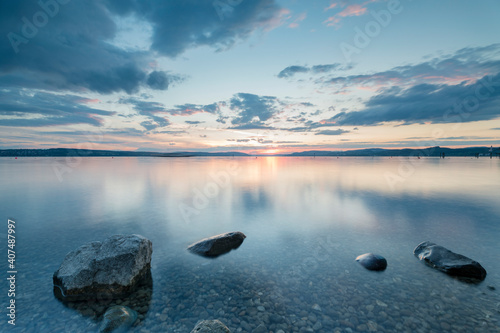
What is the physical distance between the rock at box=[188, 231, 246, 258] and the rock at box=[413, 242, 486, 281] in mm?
9795

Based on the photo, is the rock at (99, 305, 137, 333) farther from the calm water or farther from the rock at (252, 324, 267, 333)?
the rock at (252, 324, 267, 333)

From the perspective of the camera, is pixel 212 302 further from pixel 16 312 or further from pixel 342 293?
pixel 16 312

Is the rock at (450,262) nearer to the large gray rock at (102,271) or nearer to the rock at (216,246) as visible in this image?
the rock at (216,246)

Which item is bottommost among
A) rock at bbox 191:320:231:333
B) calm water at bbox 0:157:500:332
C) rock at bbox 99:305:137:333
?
calm water at bbox 0:157:500:332

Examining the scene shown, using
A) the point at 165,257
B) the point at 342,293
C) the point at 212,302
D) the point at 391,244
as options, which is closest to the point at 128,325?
the point at 212,302

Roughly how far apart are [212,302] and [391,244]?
10998 mm

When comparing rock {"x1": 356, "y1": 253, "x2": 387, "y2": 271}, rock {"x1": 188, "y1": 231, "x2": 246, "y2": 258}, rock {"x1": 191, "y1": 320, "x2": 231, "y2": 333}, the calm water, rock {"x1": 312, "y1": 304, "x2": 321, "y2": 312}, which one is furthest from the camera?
rock {"x1": 188, "y1": 231, "x2": 246, "y2": 258}

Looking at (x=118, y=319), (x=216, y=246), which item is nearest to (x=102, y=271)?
(x=118, y=319)

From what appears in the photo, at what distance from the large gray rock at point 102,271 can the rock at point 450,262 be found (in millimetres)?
13312

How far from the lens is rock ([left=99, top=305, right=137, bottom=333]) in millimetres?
6633

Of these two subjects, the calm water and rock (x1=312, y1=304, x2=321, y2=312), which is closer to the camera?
the calm water

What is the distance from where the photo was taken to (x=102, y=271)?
8.41 m

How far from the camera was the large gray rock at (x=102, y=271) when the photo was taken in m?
8.15

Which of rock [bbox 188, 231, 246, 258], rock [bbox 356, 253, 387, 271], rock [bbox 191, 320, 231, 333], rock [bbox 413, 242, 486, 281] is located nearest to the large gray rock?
rock [bbox 188, 231, 246, 258]
